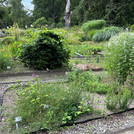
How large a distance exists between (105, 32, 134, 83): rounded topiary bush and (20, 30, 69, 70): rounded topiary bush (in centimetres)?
164

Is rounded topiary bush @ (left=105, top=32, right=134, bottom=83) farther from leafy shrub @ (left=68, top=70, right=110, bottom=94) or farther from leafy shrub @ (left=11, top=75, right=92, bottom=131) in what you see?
leafy shrub @ (left=11, top=75, right=92, bottom=131)

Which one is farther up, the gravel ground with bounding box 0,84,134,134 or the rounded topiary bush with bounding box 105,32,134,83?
the rounded topiary bush with bounding box 105,32,134,83

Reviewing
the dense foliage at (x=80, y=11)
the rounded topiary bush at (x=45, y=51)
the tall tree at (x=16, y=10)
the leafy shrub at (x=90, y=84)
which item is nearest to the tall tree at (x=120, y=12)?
the dense foliage at (x=80, y=11)

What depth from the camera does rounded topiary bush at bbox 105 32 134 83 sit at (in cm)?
329

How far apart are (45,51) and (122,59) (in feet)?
7.44

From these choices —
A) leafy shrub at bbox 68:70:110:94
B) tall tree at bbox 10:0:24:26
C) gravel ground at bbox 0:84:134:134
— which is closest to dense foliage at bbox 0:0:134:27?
tall tree at bbox 10:0:24:26

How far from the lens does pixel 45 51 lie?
4543 mm

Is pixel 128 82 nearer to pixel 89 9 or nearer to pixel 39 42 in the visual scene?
pixel 39 42

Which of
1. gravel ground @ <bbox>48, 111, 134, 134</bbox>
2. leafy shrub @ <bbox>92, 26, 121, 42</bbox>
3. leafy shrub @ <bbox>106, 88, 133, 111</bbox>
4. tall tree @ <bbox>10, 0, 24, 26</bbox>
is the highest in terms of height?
tall tree @ <bbox>10, 0, 24, 26</bbox>

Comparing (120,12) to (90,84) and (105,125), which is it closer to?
(90,84)

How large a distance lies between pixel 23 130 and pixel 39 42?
9.79 ft

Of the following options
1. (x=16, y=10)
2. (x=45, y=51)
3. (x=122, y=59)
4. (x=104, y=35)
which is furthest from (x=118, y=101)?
(x=16, y=10)

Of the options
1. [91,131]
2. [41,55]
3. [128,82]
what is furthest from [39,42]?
[91,131]

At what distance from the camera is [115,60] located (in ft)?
11.5
